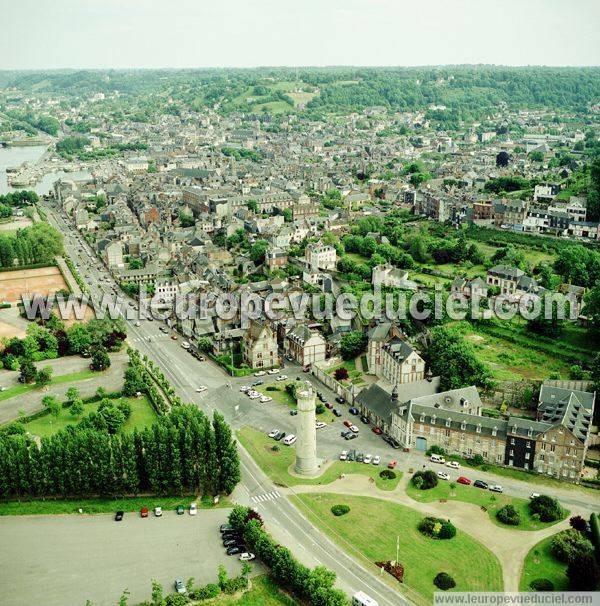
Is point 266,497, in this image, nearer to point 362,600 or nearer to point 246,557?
point 246,557

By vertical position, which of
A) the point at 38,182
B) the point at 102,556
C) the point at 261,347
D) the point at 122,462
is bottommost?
the point at 102,556

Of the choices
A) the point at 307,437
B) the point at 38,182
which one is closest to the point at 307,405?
the point at 307,437

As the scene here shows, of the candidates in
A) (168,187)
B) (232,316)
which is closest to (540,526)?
(232,316)

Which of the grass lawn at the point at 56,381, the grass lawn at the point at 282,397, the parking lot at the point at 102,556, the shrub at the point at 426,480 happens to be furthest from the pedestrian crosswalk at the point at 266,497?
the grass lawn at the point at 56,381

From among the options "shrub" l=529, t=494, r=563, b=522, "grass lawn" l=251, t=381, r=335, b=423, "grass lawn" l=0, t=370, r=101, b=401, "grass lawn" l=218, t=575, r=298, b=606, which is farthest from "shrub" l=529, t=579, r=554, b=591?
"grass lawn" l=0, t=370, r=101, b=401

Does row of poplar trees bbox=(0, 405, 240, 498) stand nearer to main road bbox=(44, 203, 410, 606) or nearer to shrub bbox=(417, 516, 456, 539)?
main road bbox=(44, 203, 410, 606)

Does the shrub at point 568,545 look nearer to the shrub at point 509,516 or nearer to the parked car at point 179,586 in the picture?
the shrub at point 509,516
